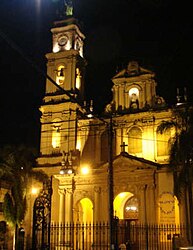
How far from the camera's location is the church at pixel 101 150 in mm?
36875

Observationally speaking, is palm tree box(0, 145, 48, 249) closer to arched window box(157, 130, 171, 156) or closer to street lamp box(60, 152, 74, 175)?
street lamp box(60, 152, 74, 175)

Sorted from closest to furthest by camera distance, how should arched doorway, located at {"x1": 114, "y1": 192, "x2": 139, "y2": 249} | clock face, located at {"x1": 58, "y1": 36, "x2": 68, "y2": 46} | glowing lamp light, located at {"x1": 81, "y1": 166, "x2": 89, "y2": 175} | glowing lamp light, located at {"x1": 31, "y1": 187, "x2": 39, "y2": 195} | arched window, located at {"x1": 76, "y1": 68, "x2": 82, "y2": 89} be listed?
arched doorway, located at {"x1": 114, "y1": 192, "x2": 139, "y2": 249}
glowing lamp light, located at {"x1": 81, "y1": 166, "x2": 89, "y2": 175}
glowing lamp light, located at {"x1": 31, "y1": 187, "x2": 39, "y2": 195}
arched window, located at {"x1": 76, "y1": 68, "x2": 82, "y2": 89}
clock face, located at {"x1": 58, "y1": 36, "x2": 68, "y2": 46}

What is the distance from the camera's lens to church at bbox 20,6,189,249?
121 ft

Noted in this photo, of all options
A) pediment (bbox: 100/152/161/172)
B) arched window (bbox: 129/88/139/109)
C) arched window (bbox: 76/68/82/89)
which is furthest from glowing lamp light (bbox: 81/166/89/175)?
arched window (bbox: 76/68/82/89)

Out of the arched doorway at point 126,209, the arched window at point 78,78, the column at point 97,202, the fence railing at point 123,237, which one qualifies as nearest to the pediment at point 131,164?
the arched doorway at point 126,209

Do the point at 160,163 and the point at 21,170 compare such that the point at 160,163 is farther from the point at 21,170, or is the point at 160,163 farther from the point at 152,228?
the point at 21,170

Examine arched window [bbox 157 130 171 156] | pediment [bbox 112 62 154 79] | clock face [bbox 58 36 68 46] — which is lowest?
arched window [bbox 157 130 171 156]

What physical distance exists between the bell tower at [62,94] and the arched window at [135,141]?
218 inches

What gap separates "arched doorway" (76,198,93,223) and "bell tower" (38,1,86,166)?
15.3ft

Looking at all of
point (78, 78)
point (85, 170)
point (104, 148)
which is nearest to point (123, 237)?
point (85, 170)

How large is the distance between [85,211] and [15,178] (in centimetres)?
970

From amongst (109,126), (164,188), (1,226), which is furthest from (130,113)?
(109,126)

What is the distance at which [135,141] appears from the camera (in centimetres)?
4144

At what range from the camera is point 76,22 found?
4703 centimetres
